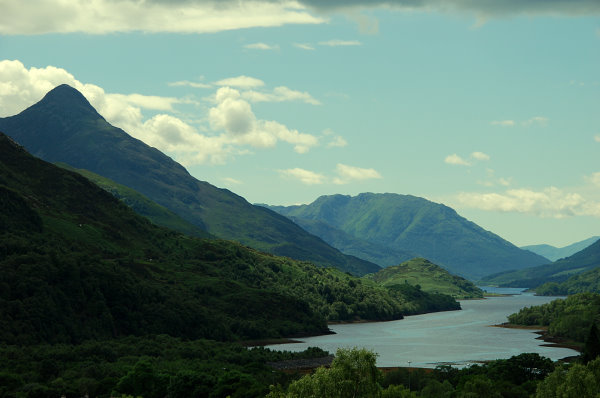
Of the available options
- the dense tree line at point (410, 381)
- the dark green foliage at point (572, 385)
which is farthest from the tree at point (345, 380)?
the dark green foliage at point (572, 385)

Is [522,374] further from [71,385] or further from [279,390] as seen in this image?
[71,385]

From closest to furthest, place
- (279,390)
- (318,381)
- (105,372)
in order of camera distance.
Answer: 1. (318,381)
2. (279,390)
3. (105,372)

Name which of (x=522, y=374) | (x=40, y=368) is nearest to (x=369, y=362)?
(x=522, y=374)

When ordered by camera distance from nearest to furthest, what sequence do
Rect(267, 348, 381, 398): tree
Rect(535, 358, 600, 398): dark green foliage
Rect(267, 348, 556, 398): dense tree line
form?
Rect(267, 348, 381, 398): tree, Rect(267, 348, 556, 398): dense tree line, Rect(535, 358, 600, 398): dark green foliage

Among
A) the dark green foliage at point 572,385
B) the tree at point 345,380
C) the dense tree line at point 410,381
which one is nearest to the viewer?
the tree at point 345,380

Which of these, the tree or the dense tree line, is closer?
the tree

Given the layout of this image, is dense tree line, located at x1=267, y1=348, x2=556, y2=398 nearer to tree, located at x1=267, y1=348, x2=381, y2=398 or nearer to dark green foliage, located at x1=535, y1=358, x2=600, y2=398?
tree, located at x1=267, y1=348, x2=381, y2=398

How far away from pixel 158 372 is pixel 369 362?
8396 cm

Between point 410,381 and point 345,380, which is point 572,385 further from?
point 410,381

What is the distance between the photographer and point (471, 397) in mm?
148375

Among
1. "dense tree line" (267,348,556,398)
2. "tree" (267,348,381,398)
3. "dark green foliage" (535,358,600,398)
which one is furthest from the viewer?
"dark green foliage" (535,358,600,398)

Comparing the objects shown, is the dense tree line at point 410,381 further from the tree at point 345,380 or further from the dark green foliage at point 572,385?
the dark green foliage at point 572,385

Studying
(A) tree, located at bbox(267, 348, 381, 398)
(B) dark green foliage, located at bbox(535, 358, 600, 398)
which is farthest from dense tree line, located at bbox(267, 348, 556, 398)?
(B) dark green foliage, located at bbox(535, 358, 600, 398)

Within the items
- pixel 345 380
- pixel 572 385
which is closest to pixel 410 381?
pixel 572 385
